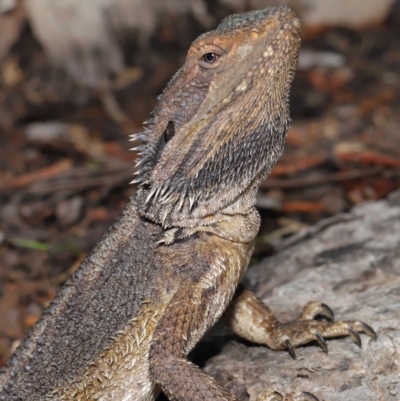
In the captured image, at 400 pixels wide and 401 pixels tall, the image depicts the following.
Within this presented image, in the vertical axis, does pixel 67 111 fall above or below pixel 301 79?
above

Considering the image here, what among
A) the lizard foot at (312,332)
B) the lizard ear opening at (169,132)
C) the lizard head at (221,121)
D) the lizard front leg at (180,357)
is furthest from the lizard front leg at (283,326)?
the lizard ear opening at (169,132)

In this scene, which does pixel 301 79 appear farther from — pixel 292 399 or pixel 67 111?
pixel 292 399

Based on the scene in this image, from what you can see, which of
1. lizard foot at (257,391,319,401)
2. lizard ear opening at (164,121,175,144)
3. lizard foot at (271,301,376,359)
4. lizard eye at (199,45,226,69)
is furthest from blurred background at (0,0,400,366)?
lizard eye at (199,45,226,69)

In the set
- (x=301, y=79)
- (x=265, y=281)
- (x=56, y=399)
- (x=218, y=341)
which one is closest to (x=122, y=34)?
(x=301, y=79)

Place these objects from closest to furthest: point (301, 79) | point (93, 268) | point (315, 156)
→ point (93, 268), point (315, 156), point (301, 79)

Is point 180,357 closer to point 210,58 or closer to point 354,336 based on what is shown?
point 354,336

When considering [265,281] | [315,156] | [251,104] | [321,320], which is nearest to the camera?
[251,104]
